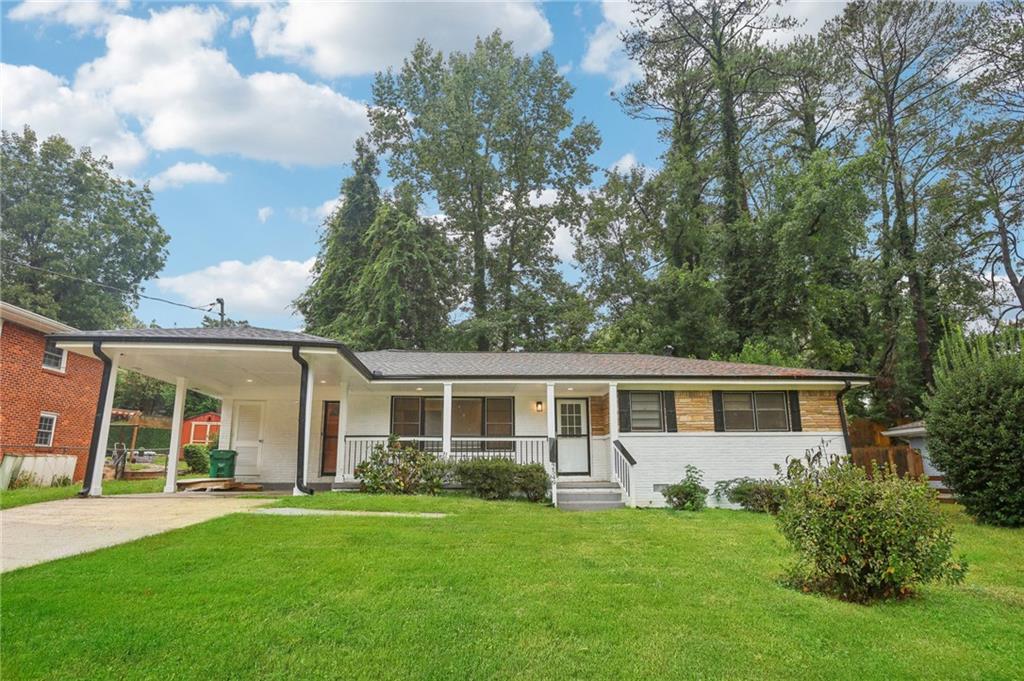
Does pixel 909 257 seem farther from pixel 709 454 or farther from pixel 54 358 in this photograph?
pixel 54 358

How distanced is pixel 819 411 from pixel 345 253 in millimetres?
21425

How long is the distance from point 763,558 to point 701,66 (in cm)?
2405

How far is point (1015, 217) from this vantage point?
695 inches

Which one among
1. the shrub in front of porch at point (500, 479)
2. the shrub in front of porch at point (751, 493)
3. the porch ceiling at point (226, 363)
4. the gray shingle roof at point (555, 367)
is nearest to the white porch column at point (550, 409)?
the gray shingle roof at point (555, 367)

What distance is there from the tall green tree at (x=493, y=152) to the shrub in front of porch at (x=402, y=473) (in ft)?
52.6

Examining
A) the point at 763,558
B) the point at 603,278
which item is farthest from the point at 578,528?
the point at 603,278

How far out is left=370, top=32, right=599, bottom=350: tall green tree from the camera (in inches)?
1086

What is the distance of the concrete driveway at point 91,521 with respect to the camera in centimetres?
575

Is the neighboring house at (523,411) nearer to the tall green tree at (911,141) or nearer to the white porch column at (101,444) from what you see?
the white porch column at (101,444)

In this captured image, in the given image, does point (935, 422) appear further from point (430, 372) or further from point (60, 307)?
point (60, 307)

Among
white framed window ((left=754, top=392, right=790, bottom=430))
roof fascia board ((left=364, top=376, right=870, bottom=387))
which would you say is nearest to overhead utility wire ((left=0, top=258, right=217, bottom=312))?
roof fascia board ((left=364, top=376, right=870, bottom=387))

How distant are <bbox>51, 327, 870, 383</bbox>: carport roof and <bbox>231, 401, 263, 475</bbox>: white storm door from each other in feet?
9.24

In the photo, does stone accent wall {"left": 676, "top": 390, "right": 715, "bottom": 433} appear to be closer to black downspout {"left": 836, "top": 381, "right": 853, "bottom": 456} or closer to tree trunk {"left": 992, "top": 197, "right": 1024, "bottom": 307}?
black downspout {"left": 836, "top": 381, "right": 853, "bottom": 456}

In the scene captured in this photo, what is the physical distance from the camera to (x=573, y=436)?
1367 centimetres
